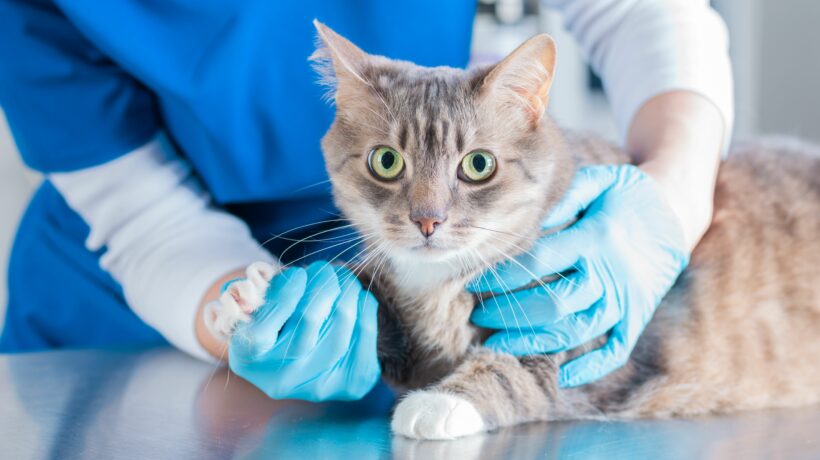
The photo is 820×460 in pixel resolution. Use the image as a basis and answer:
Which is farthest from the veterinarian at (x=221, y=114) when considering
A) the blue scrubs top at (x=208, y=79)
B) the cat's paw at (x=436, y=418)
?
the cat's paw at (x=436, y=418)

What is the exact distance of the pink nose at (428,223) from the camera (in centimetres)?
117

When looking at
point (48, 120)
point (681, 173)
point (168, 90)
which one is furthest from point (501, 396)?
point (48, 120)

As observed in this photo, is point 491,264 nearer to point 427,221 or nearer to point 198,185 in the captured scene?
point 427,221

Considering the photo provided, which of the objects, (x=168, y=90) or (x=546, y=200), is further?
(x=168, y=90)

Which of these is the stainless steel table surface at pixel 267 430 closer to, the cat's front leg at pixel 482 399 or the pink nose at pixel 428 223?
the cat's front leg at pixel 482 399

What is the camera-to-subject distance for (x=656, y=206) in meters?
1.35

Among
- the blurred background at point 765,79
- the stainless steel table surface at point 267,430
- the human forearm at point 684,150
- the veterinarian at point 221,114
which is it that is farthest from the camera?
the blurred background at point 765,79

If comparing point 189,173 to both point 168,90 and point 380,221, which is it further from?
point 380,221

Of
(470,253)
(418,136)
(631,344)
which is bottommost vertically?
(631,344)

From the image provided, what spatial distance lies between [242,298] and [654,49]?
3.22 ft

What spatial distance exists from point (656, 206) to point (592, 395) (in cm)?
35

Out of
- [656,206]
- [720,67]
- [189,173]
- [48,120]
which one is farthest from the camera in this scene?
[189,173]

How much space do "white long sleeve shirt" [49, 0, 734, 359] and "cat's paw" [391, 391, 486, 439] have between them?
610mm

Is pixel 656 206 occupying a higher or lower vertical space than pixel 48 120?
higher
